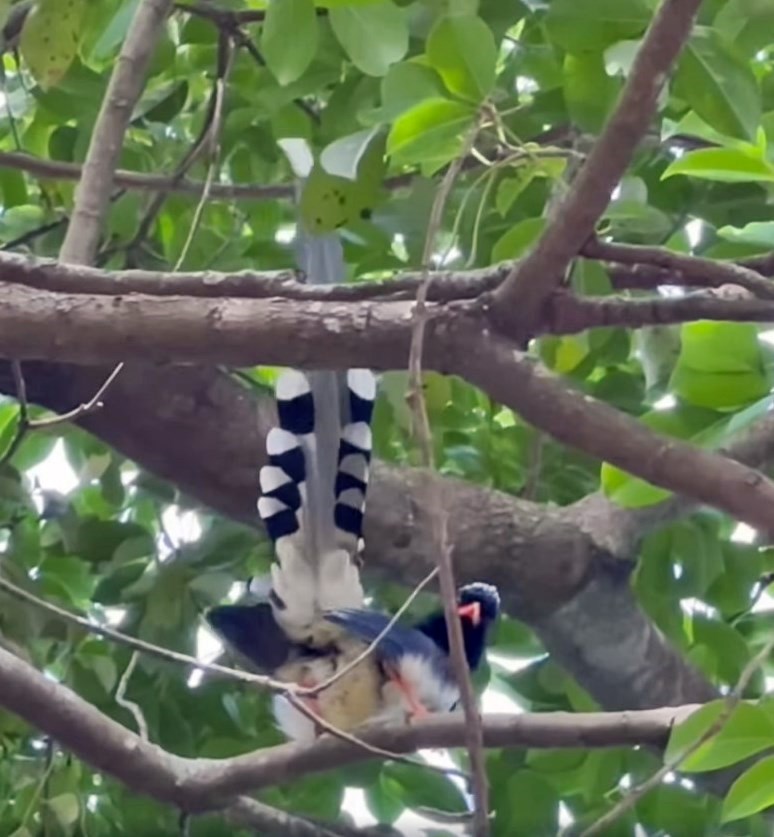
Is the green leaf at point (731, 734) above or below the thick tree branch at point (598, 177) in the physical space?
below

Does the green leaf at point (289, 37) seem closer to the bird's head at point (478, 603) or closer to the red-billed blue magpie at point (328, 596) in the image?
the red-billed blue magpie at point (328, 596)

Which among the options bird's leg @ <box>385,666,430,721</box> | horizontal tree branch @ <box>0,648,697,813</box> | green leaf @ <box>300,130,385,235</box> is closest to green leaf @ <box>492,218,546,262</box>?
green leaf @ <box>300,130,385,235</box>

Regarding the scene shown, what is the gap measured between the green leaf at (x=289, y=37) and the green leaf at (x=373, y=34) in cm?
2

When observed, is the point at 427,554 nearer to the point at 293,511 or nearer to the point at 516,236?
the point at 293,511

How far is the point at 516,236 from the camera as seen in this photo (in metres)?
1.14

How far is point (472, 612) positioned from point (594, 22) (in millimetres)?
617

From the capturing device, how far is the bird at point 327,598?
4.28ft

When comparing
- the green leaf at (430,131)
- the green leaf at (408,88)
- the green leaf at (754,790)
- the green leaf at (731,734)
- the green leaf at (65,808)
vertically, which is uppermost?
the green leaf at (408,88)

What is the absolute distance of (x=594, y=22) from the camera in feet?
3.33

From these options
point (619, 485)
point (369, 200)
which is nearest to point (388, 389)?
point (369, 200)

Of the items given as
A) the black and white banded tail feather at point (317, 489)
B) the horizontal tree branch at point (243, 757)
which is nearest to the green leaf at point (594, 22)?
the black and white banded tail feather at point (317, 489)

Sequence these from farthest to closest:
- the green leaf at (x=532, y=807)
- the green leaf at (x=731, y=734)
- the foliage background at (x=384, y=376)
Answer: the green leaf at (x=532, y=807) → the foliage background at (x=384, y=376) → the green leaf at (x=731, y=734)

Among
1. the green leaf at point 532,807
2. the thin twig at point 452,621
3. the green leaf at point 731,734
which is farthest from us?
the green leaf at point 532,807

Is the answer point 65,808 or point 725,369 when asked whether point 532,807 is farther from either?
point 725,369
